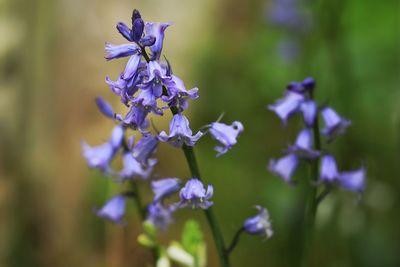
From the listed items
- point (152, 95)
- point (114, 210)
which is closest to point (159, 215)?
point (114, 210)

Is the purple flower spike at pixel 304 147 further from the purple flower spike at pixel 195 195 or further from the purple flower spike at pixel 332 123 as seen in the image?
the purple flower spike at pixel 195 195

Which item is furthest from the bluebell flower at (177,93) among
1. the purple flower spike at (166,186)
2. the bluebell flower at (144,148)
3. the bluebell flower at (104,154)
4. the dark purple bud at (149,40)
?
the bluebell flower at (104,154)

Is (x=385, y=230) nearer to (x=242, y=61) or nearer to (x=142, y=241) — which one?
(x=142, y=241)

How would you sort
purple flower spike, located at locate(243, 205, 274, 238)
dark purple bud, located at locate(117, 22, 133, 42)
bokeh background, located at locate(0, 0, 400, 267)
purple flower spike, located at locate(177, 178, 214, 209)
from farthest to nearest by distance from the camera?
bokeh background, located at locate(0, 0, 400, 267) → purple flower spike, located at locate(243, 205, 274, 238) → purple flower spike, located at locate(177, 178, 214, 209) → dark purple bud, located at locate(117, 22, 133, 42)

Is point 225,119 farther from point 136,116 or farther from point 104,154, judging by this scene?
point 136,116

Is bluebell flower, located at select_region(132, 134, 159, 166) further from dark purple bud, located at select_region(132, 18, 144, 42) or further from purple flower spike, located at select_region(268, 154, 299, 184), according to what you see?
purple flower spike, located at select_region(268, 154, 299, 184)

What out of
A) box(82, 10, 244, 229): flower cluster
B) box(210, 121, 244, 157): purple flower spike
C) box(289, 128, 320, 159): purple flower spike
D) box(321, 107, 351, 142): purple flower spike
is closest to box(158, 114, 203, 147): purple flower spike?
box(82, 10, 244, 229): flower cluster
